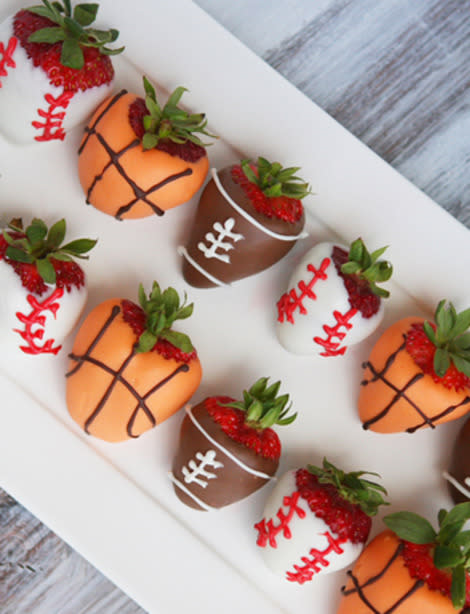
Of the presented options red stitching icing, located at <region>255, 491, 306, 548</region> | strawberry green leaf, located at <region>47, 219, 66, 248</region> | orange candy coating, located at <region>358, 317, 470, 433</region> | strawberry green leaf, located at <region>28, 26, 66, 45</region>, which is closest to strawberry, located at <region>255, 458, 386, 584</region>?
red stitching icing, located at <region>255, 491, 306, 548</region>

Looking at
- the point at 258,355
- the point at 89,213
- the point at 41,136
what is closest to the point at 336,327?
the point at 258,355

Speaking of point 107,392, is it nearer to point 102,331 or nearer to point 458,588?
point 102,331

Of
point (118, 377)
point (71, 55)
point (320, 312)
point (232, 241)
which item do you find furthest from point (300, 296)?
point (71, 55)

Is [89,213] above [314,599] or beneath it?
above

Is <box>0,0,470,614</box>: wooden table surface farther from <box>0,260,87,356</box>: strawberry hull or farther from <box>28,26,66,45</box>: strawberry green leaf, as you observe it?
<box>0,260,87,356</box>: strawberry hull

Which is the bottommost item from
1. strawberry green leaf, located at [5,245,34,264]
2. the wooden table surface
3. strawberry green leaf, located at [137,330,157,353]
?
strawberry green leaf, located at [5,245,34,264]

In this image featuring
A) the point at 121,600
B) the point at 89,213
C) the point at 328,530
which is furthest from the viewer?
the point at 121,600

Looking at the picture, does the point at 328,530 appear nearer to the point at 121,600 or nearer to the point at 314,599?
the point at 314,599
